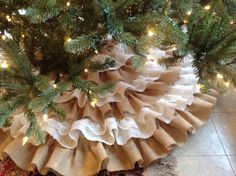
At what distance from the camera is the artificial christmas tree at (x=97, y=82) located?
0.87 m

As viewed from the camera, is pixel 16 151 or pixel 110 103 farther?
pixel 110 103

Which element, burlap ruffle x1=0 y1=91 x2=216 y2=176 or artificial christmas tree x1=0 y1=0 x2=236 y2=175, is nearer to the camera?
artificial christmas tree x1=0 y1=0 x2=236 y2=175

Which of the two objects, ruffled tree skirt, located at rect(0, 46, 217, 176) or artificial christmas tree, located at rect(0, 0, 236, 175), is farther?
ruffled tree skirt, located at rect(0, 46, 217, 176)

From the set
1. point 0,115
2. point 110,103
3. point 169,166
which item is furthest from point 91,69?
point 169,166

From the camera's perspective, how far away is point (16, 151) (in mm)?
1011

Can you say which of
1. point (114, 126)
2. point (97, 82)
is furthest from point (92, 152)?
point (97, 82)

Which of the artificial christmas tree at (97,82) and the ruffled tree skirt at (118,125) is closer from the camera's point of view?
the artificial christmas tree at (97,82)

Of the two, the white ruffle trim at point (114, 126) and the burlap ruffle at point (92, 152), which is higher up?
Result: the white ruffle trim at point (114, 126)

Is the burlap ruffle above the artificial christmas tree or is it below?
below

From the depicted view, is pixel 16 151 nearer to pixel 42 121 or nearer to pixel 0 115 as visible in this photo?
pixel 42 121

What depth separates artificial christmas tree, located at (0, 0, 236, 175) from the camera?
867 millimetres

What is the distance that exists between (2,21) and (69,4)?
0.90 feet

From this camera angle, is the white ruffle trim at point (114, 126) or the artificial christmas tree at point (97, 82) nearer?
the artificial christmas tree at point (97, 82)

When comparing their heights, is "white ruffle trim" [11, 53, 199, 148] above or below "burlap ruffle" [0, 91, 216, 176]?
above
